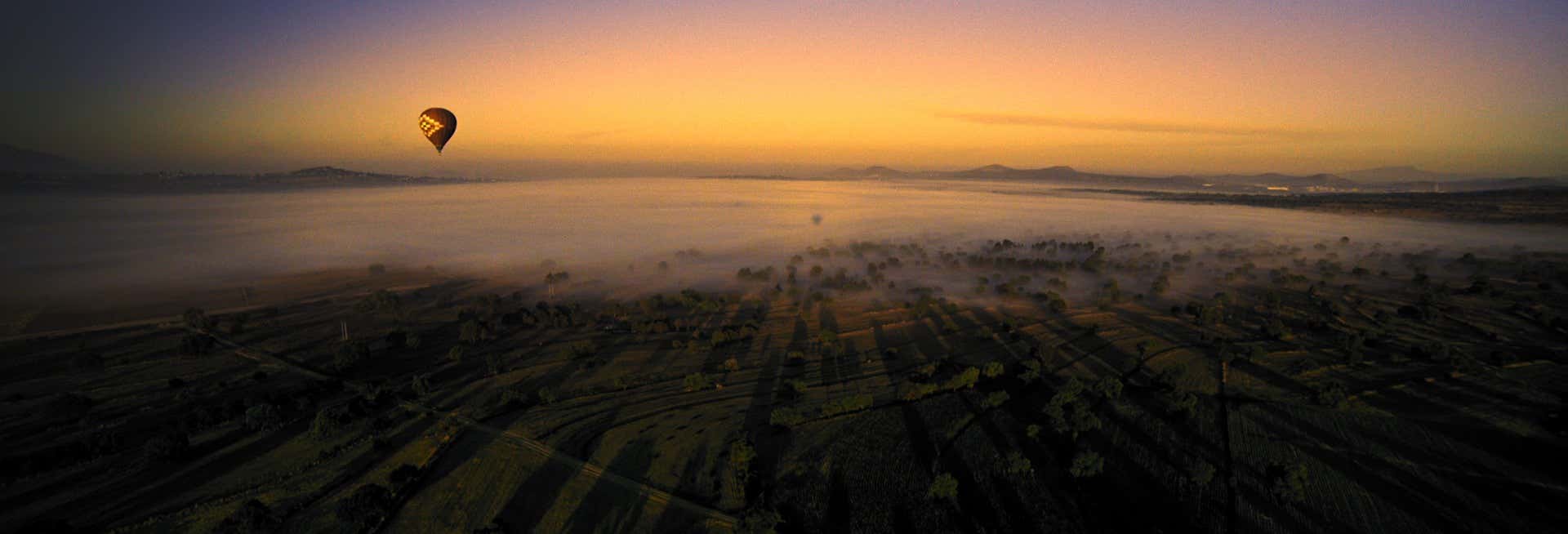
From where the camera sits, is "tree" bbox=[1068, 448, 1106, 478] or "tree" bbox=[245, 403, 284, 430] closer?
"tree" bbox=[1068, 448, 1106, 478]

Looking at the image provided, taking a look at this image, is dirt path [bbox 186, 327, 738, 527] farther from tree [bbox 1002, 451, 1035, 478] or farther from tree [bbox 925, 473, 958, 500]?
tree [bbox 1002, 451, 1035, 478]

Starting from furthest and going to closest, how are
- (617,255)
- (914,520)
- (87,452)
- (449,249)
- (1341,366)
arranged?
(449,249) < (617,255) < (1341,366) < (87,452) < (914,520)

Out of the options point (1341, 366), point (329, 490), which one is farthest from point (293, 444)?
point (1341, 366)

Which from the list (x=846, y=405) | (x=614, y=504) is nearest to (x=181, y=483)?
(x=614, y=504)

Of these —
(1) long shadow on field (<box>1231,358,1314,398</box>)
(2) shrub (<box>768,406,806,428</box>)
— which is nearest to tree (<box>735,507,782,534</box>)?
(2) shrub (<box>768,406,806,428</box>)

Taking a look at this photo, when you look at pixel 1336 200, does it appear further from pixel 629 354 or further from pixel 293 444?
pixel 293 444

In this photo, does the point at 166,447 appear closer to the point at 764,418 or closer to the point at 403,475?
the point at 403,475

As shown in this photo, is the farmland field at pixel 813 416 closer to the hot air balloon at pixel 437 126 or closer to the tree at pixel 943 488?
the tree at pixel 943 488
